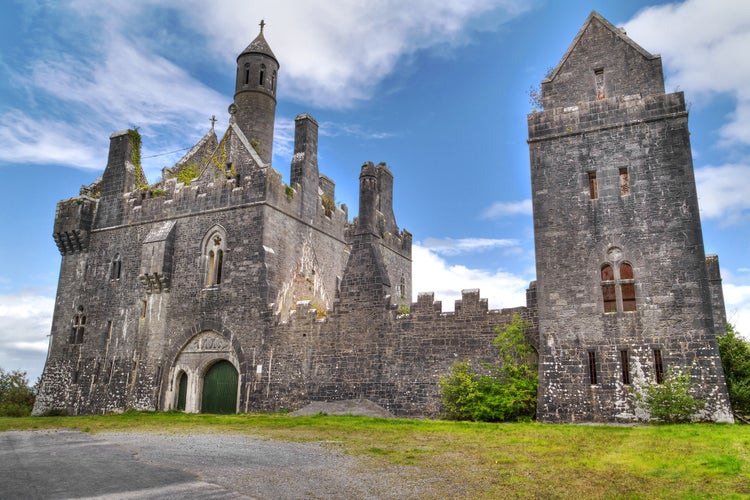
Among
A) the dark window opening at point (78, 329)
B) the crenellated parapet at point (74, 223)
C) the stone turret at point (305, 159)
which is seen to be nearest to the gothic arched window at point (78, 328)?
the dark window opening at point (78, 329)

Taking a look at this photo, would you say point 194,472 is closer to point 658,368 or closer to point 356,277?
point 658,368

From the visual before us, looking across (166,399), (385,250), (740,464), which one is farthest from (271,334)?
(740,464)

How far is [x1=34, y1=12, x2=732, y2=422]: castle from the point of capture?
1703 centimetres

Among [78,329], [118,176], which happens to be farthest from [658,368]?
[118,176]

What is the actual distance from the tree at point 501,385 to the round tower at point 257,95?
1512 centimetres

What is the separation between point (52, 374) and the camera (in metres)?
27.8

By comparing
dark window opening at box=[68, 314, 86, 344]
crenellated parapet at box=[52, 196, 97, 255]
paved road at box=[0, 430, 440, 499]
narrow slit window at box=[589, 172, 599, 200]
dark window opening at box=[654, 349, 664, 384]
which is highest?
crenellated parapet at box=[52, 196, 97, 255]

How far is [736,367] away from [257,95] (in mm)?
23218

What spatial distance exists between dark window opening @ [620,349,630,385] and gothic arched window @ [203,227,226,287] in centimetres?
1585

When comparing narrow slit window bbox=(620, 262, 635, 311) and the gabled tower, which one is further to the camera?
narrow slit window bbox=(620, 262, 635, 311)

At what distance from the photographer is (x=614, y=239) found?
17.8 meters

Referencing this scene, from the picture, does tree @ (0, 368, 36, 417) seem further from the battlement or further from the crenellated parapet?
the battlement

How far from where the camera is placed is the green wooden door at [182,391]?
24672mm

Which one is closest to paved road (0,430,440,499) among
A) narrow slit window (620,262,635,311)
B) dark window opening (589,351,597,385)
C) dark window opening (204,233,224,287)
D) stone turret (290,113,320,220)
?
dark window opening (589,351,597,385)
